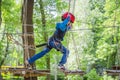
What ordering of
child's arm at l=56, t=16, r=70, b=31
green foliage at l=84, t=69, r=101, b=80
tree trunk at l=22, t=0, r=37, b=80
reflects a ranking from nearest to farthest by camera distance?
child's arm at l=56, t=16, r=70, b=31, tree trunk at l=22, t=0, r=37, b=80, green foliage at l=84, t=69, r=101, b=80

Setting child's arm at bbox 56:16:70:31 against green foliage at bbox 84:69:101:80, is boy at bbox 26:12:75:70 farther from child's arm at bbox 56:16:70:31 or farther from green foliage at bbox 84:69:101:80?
green foliage at bbox 84:69:101:80

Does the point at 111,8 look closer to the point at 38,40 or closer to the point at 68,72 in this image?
the point at 38,40

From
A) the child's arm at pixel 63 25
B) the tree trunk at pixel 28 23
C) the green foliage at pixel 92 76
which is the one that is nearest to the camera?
the child's arm at pixel 63 25

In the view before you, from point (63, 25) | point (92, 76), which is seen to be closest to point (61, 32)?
point (63, 25)

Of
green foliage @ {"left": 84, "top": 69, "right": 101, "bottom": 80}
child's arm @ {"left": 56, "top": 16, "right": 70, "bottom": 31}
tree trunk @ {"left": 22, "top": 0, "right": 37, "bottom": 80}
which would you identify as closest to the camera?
child's arm @ {"left": 56, "top": 16, "right": 70, "bottom": 31}

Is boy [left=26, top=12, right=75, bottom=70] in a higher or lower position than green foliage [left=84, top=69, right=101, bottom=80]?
higher

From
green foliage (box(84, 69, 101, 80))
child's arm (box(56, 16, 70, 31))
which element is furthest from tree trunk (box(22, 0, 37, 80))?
green foliage (box(84, 69, 101, 80))

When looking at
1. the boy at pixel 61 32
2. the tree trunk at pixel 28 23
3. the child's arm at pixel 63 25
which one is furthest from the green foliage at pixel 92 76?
the child's arm at pixel 63 25

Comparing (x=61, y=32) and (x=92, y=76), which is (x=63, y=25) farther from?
(x=92, y=76)

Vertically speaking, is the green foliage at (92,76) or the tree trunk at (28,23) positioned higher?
the tree trunk at (28,23)

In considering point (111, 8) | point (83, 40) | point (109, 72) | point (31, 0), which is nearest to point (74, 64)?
point (83, 40)

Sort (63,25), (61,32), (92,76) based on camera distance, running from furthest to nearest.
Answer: (92,76)
(61,32)
(63,25)

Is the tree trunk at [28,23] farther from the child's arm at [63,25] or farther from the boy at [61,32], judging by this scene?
the child's arm at [63,25]

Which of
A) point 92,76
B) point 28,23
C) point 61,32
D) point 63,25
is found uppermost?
point 63,25
